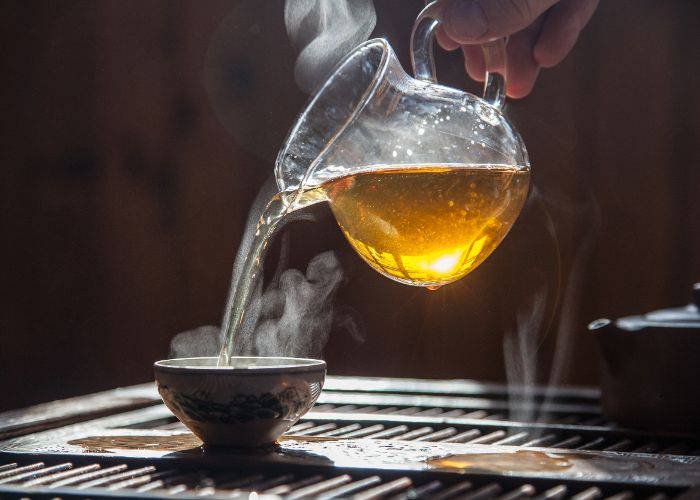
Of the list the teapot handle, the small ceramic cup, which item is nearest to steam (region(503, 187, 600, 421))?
the teapot handle

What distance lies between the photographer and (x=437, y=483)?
832 millimetres

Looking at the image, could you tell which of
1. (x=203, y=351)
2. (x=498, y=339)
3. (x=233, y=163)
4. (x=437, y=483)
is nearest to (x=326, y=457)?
(x=437, y=483)

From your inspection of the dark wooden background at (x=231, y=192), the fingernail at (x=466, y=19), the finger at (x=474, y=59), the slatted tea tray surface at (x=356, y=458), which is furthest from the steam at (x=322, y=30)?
the slatted tea tray surface at (x=356, y=458)

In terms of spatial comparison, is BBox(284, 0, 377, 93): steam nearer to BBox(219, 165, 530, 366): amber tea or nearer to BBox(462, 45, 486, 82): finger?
BBox(462, 45, 486, 82): finger

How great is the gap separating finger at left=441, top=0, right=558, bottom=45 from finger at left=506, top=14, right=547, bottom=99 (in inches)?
15.2

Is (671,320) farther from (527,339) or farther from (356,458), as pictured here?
(527,339)

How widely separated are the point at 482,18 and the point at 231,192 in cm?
179

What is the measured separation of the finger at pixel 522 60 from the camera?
4.96ft

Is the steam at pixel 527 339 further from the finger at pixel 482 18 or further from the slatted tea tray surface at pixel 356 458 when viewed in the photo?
the finger at pixel 482 18

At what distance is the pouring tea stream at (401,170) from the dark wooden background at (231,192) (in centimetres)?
152

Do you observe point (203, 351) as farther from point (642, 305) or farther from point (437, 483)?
point (642, 305)

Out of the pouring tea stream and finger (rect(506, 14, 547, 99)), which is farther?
finger (rect(506, 14, 547, 99))

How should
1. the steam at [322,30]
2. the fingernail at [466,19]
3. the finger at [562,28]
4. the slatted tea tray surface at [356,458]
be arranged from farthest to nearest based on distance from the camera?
1. the steam at [322,30]
2. the finger at [562,28]
3. the fingernail at [466,19]
4. the slatted tea tray surface at [356,458]

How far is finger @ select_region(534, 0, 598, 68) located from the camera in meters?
1.46
